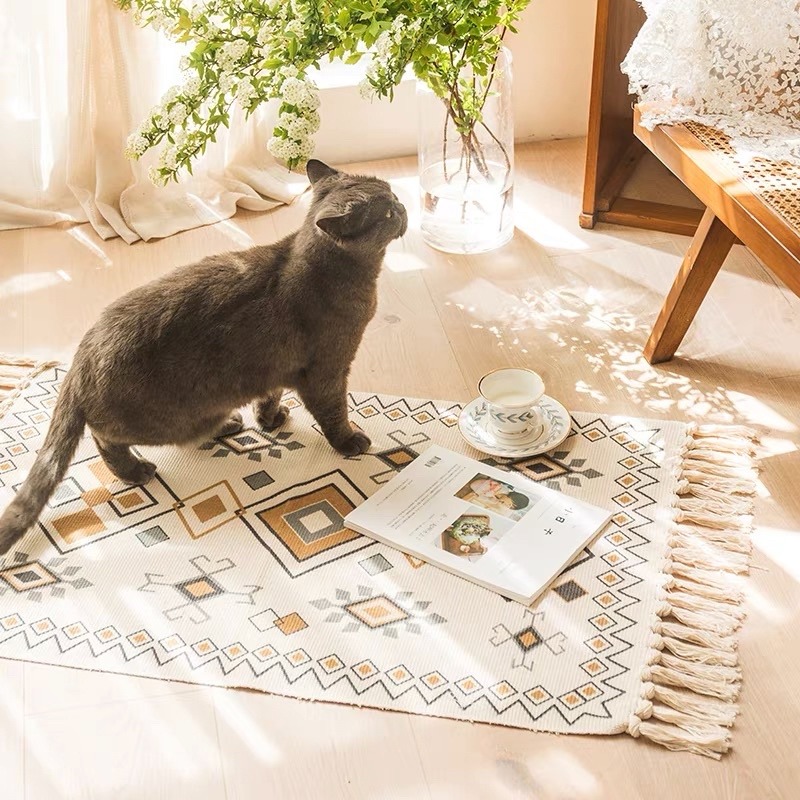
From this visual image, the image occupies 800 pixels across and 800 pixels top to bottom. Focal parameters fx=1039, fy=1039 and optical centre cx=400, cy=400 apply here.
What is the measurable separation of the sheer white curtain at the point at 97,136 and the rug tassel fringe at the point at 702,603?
4.24ft

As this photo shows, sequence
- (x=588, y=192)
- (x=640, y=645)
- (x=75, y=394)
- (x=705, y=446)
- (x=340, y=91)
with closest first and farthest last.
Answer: (x=640, y=645) < (x=75, y=394) < (x=705, y=446) < (x=588, y=192) < (x=340, y=91)

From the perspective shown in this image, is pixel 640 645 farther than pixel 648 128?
No

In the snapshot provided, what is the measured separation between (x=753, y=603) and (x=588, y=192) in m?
1.15

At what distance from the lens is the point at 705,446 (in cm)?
178

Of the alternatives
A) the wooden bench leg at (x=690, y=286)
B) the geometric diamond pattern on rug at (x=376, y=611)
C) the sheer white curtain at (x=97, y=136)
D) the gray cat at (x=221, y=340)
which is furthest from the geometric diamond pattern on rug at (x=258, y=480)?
the sheer white curtain at (x=97, y=136)

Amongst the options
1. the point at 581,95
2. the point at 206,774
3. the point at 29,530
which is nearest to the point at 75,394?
the point at 29,530

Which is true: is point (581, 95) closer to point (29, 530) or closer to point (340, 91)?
point (340, 91)

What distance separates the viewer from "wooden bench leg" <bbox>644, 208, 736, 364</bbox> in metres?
1.90

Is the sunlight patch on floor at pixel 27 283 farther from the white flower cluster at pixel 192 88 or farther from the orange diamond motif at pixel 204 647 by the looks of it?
the orange diamond motif at pixel 204 647

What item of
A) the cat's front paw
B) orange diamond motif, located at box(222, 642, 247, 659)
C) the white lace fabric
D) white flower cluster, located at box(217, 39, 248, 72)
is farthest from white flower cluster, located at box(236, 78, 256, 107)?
orange diamond motif, located at box(222, 642, 247, 659)

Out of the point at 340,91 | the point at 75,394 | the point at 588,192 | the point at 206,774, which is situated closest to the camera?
the point at 206,774

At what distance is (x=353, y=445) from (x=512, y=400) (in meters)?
0.29

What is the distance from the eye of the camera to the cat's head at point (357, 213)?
160 centimetres

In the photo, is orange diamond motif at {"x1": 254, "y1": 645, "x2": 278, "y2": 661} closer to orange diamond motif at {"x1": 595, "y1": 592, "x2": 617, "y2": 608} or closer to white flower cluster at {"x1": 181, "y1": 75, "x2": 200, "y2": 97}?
orange diamond motif at {"x1": 595, "y1": 592, "x2": 617, "y2": 608}
